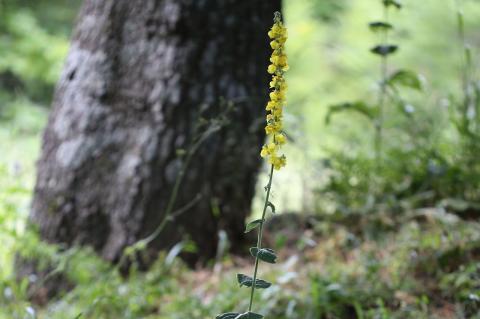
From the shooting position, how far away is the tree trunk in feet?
7.65

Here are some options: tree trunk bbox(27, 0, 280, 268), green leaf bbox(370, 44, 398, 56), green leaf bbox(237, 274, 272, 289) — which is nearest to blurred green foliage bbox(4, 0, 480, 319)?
tree trunk bbox(27, 0, 280, 268)

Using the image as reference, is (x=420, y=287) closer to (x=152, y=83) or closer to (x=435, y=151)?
(x=435, y=151)

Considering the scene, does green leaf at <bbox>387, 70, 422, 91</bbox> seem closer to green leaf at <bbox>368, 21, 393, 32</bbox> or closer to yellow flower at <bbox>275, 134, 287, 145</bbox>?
green leaf at <bbox>368, 21, 393, 32</bbox>

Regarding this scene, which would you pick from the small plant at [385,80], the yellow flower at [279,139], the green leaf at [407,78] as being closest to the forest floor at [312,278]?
the small plant at [385,80]

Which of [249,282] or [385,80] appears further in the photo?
[385,80]

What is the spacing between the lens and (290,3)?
6668 millimetres

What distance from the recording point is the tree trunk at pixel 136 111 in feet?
7.65

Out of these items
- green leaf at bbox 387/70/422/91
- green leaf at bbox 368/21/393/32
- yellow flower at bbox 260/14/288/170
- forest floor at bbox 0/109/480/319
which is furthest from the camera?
green leaf at bbox 387/70/422/91

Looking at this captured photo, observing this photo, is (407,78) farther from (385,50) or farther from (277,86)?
(277,86)

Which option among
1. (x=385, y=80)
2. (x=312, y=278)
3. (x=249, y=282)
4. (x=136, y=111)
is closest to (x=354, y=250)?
(x=312, y=278)

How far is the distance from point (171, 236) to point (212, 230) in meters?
0.21

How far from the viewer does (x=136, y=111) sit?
2363mm

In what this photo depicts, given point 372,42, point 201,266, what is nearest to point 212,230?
point 201,266

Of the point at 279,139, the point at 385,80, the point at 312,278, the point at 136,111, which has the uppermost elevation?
the point at 385,80
